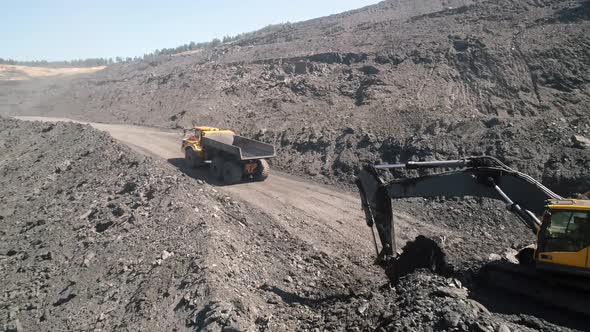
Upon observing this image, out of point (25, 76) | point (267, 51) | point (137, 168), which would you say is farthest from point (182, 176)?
point (25, 76)

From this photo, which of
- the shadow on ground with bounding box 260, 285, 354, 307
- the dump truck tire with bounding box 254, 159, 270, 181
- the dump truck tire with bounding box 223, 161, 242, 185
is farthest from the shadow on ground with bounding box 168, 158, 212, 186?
the shadow on ground with bounding box 260, 285, 354, 307

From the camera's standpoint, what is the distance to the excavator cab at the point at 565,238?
685 cm

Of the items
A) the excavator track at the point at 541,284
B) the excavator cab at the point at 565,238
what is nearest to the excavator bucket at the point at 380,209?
the excavator track at the point at 541,284

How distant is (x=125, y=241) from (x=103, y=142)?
382 inches

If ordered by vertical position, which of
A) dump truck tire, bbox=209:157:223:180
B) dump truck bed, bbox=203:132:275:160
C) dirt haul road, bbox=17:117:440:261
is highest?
dump truck bed, bbox=203:132:275:160

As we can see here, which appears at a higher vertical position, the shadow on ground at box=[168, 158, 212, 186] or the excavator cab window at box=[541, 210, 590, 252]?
the excavator cab window at box=[541, 210, 590, 252]

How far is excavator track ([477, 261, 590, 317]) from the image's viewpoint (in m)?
7.08

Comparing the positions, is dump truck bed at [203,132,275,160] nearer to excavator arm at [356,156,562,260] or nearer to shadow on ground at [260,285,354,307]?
shadow on ground at [260,285,354,307]

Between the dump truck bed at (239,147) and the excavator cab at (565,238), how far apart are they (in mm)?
10580

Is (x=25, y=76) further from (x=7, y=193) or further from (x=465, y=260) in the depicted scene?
(x=465, y=260)

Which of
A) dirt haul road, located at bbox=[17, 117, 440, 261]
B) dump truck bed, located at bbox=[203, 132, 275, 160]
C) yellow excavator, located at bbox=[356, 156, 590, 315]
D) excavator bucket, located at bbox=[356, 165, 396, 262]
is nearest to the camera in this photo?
yellow excavator, located at bbox=[356, 156, 590, 315]

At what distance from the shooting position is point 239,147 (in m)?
17.5

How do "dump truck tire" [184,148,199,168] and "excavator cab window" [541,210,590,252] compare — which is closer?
"excavator cab window" [541,210,590,252]

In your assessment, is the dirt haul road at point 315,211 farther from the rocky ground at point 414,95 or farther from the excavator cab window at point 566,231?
the excavator cab window at point 566,231
